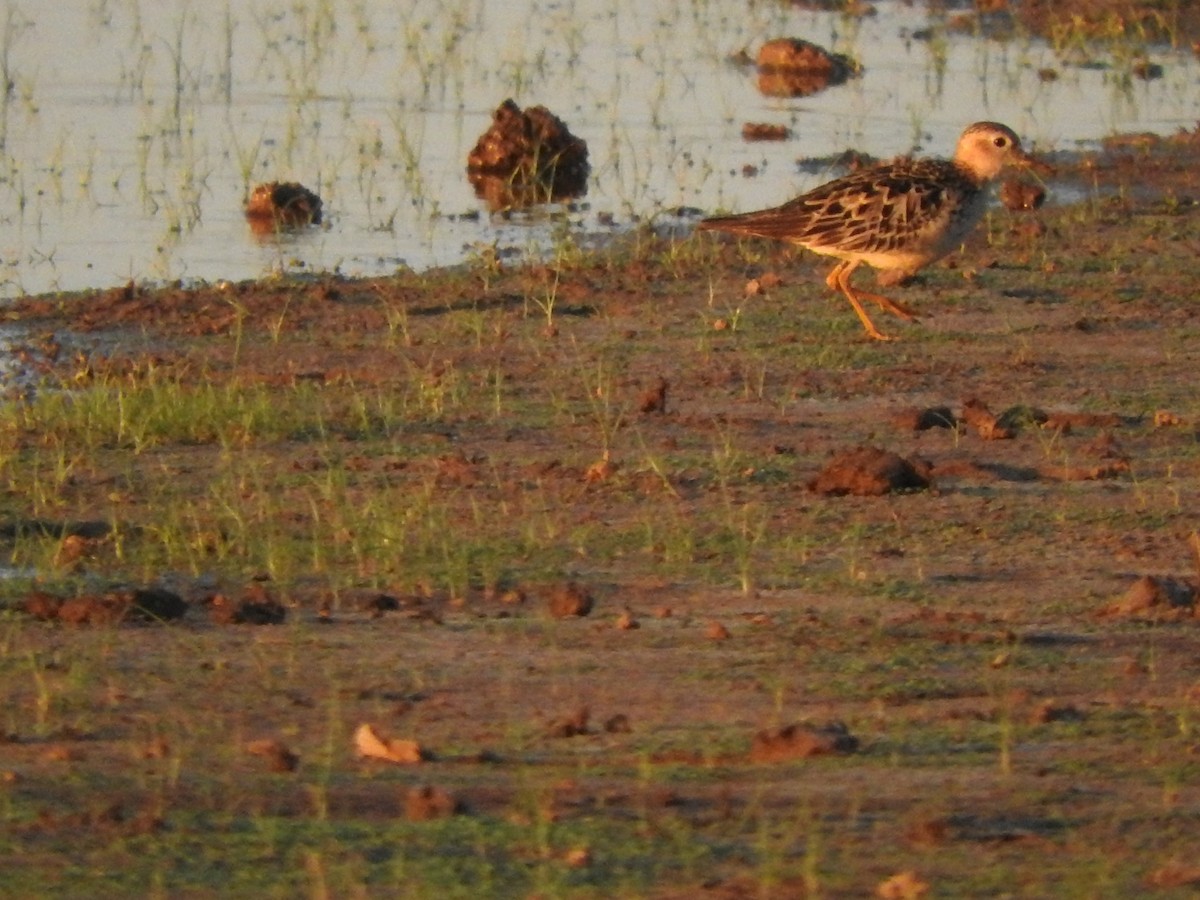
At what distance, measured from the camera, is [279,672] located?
17.3 feet

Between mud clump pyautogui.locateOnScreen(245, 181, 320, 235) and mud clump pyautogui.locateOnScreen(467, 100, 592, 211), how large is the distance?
3.57ft

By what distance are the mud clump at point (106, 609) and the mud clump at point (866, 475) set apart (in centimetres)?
199

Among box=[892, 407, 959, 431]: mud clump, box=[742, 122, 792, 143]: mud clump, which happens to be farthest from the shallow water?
box=[892, 407, 959, 431]: mud clump

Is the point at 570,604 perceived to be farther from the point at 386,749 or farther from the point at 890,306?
the point at 890,306

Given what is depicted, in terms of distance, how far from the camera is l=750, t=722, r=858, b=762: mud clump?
15.3 feet

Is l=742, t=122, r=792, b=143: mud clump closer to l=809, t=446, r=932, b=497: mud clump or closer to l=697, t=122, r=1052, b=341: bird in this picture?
l=697, t=122, r=1052, b=341: bird

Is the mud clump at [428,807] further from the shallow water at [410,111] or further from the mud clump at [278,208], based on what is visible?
the mud clump at [278,208]

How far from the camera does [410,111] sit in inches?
582

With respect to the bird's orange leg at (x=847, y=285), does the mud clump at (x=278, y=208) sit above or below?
above

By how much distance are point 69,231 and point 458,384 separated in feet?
12.5

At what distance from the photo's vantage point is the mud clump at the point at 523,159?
12562mm

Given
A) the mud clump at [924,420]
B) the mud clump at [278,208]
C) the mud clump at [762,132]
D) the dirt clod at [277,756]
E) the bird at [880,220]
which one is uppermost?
the mud clump at [762,132]

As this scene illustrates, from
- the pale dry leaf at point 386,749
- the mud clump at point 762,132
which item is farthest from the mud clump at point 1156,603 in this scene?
the mud clump at point 762,132

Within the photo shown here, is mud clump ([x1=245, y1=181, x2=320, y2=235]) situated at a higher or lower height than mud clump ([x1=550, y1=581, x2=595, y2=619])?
higher
